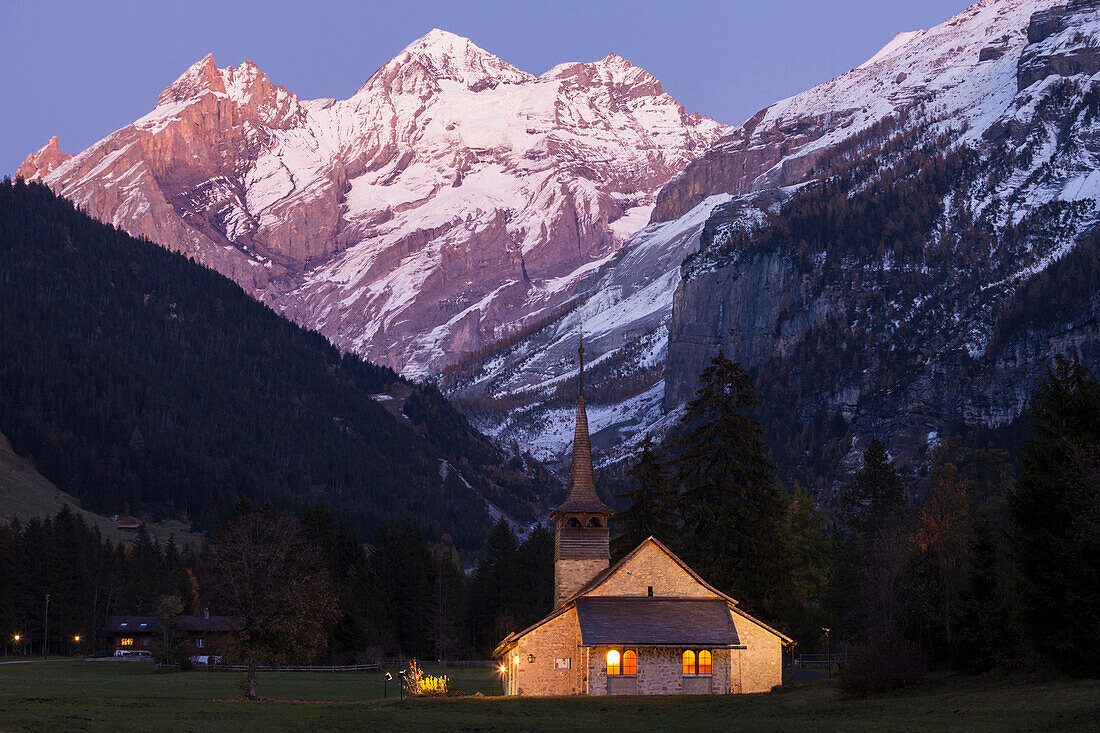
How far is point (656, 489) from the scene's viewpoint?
71.0 metres

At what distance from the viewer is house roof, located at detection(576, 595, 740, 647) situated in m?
51.3

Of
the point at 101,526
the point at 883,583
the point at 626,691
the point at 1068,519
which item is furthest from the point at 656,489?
the point at 101,526

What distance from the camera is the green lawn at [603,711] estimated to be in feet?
116

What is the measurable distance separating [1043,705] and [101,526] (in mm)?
179673

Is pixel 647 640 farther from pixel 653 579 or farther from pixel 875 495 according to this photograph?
pixel 875 495

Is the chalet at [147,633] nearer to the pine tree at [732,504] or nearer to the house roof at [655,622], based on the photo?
the pine tree at [732,504]

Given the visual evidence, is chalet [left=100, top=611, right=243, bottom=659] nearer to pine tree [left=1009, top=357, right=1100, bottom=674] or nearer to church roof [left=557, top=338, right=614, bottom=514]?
church roof [left=557, top=338, right=614, bottom=514]

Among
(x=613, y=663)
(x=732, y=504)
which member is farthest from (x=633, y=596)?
(x=732, y=504)

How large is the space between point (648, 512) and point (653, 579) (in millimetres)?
16417

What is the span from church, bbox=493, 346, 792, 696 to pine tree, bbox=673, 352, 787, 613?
697 cm

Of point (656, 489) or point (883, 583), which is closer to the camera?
point (883, 583)

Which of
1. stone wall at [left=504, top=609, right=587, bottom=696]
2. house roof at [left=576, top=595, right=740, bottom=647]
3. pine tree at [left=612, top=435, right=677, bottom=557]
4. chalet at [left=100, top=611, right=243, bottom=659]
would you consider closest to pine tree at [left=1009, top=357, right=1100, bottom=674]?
house roof at [left=576, top=595, right=740, bottom=647]

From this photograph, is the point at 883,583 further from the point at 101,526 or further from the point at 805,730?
the point at 101,526

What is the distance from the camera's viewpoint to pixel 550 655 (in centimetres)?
5359
